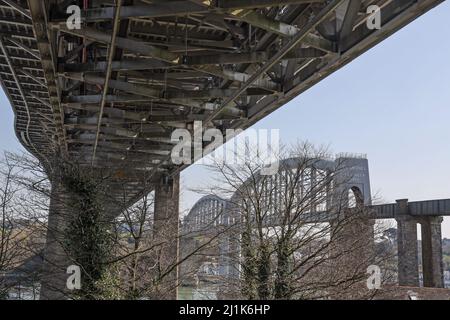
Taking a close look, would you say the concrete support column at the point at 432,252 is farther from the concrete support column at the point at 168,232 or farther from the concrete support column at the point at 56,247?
the concrete support column at the point at 56,247

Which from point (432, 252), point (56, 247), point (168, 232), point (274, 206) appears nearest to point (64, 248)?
point (56, 247)

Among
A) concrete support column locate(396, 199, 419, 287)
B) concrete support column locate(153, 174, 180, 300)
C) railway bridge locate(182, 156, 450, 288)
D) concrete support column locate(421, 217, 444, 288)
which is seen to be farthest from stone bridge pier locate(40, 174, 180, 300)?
concrete support column locate(421, 217, 444, 288)

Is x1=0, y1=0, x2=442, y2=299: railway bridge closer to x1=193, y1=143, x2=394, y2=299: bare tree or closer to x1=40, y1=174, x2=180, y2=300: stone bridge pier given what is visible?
x1=40, y1=174, x2=180, y2=300: stone bridge pier

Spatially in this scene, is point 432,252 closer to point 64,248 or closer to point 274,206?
point 274,206

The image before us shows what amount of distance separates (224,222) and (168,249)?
7.84ft

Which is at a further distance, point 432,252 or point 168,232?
point 432,252

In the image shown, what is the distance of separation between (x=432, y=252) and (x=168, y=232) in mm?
22332

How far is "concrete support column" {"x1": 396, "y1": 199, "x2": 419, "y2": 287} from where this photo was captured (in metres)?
31.4

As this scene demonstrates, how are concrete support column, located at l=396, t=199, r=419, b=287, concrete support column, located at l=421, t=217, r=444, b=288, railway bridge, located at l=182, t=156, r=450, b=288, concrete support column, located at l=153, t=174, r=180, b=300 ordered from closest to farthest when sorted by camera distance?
concrete support column, located at l=153, t=174, r=180, b=300 < railway bridge, located at l=182, t=156, r=450, b=288 < concrete support column, located at l=396, t=199, r=419, b=287 < concrete support column, located at l=421, t=217, r=444, b=288

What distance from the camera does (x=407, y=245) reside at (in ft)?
104

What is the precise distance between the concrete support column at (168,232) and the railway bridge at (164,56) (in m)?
0.49

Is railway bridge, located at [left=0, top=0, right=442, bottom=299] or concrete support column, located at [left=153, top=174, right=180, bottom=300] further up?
railway bridge, located at [left=0, top=0, right=442, bottom=299]

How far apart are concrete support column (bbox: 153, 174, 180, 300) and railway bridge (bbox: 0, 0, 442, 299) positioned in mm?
492
